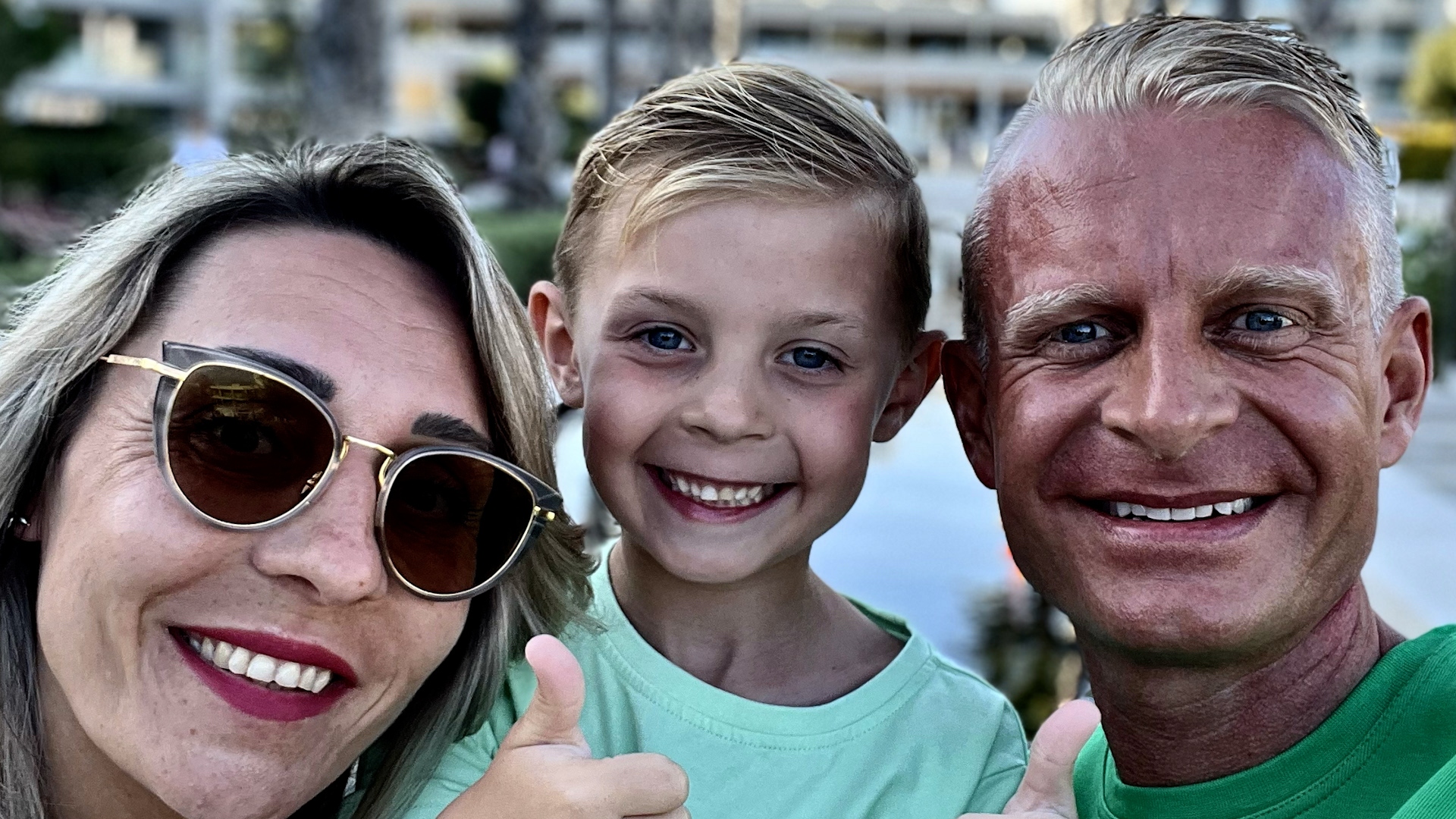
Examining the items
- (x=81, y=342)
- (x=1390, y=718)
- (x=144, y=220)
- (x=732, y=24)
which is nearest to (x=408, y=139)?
(x=144, y=220)

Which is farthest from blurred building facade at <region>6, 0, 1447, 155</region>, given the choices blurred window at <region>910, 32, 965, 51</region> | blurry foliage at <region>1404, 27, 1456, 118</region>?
blurry foliage at <region>1404, 27, 1456, 118</region>

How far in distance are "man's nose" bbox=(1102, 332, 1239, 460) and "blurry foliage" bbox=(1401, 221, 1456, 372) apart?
13.3m

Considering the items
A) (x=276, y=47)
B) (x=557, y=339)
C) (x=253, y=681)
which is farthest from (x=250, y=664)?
(x=276, y=47)

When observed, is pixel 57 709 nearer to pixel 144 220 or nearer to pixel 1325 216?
pixel 144 220

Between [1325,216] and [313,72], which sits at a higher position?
[1325,216]

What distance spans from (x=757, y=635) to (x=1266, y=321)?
1.08 meters

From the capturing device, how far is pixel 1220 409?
2.00 m

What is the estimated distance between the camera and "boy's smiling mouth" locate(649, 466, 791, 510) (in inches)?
101

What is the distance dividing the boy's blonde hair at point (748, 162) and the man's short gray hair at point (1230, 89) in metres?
0.33

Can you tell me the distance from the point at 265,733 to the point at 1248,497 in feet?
4.74

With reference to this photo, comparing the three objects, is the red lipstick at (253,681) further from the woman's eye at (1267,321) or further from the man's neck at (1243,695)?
the woman's eye at (1267,321)

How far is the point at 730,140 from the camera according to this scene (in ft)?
8.64

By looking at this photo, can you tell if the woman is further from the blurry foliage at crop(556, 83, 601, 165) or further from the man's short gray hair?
the blurry foliage at crop(556, 83, 601, 165)

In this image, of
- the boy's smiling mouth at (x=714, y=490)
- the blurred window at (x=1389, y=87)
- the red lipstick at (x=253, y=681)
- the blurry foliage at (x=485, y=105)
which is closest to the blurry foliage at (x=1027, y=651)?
the boy's smiling mouth at (x=714, y=490)
